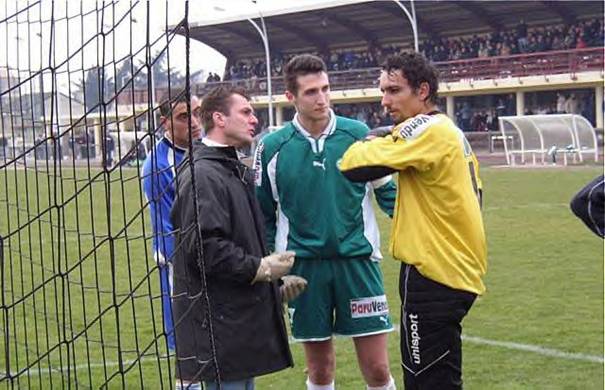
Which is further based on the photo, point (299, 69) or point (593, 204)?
point (299, 69)

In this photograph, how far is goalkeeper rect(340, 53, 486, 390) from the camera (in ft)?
13.2

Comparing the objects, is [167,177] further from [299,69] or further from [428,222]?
[428,222]

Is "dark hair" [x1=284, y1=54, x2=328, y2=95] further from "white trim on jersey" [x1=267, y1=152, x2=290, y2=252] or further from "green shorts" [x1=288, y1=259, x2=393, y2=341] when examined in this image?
"green shorts" [x1=288, y1=259, x2=393, y2=341]

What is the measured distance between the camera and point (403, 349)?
13.8 feet

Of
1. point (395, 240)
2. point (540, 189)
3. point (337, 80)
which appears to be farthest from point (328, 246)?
point (337, 80)

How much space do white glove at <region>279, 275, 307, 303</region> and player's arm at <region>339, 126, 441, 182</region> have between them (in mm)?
647

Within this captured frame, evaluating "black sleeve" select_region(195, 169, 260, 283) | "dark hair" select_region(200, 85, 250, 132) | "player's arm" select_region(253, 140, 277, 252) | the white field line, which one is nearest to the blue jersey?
"player's arm" select_region(253, 140, 277, 252)

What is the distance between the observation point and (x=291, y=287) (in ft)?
14.5

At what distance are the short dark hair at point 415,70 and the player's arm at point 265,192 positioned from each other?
0.91m

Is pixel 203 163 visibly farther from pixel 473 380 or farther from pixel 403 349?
pixel 473 380

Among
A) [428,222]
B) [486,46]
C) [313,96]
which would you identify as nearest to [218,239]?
[428,222]

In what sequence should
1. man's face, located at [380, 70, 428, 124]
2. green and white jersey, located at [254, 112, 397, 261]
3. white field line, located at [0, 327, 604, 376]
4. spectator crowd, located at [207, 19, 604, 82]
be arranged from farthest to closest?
spectator crowd, located at [207, 19, 604, 82] < white field line, located at [0, 327, 604, 376] < green and white jersey, located at [254, 112, 397, 261] < man's face, located at [380, 70, 428, 124]

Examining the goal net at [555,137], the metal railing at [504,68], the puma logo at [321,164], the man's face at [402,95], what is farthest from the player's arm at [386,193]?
the metal railing at [504,68]

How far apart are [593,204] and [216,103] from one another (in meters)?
1.78
